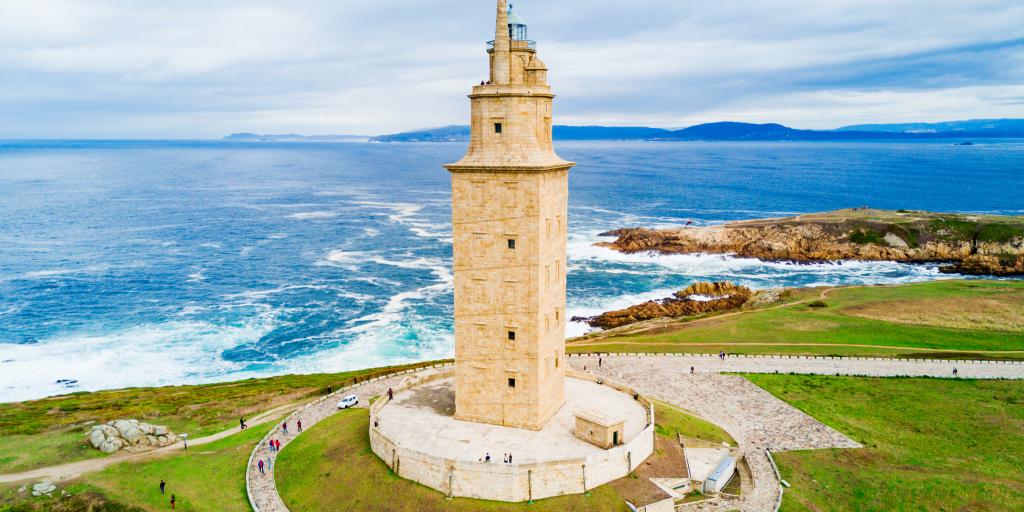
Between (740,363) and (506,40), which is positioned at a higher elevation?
(506,40)

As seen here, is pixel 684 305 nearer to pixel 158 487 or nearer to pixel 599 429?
pixel 599 429

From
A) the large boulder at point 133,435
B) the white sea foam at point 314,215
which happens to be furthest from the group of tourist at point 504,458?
the white sea foam at point 314,215

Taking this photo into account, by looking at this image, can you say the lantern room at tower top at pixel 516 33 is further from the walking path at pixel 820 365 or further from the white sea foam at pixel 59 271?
the white sea foam at pixel 59 271

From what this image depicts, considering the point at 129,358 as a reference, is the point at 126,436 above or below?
A: above

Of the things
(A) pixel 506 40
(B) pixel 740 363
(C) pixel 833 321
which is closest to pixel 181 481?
(A) pixel 506 40

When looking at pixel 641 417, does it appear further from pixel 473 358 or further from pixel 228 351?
pixel 228 351

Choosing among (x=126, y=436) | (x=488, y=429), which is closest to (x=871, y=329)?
(x=488, y=429)
